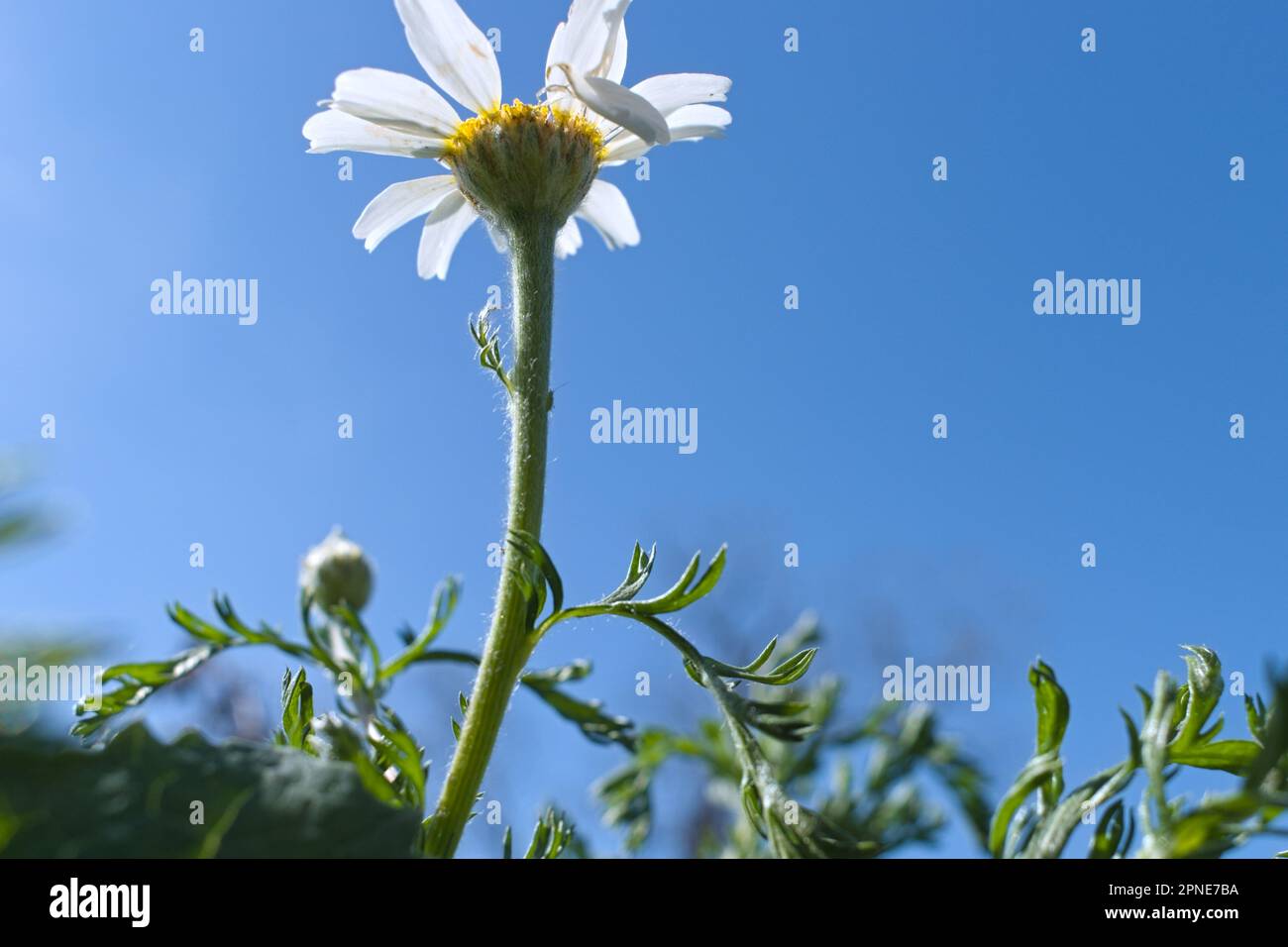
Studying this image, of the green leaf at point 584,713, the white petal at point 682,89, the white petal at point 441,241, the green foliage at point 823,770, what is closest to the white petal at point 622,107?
the white petal at point 682,89

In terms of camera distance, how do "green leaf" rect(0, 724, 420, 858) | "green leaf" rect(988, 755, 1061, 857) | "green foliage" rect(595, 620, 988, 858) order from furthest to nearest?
"green foliage" rect(595, 620, 988, 858) < "green leaf" rect(988, 755, 1061, 857) < "green leaf" rect(0, 724, 420, 858)

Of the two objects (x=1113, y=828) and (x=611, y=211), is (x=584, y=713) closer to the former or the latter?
(x=1113, y=828)

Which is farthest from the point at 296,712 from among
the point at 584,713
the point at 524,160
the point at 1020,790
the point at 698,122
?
the point at 698,122

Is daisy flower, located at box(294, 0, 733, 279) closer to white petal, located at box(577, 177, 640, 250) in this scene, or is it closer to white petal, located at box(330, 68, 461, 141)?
white petal, located at box(330, 68, 461, 141)

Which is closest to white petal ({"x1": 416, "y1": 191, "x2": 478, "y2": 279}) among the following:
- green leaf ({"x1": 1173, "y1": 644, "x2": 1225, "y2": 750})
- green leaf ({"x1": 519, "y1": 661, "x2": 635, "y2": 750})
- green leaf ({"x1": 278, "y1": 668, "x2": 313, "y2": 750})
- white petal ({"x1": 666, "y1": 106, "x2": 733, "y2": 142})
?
white petal ({"x1": 666, "y1": 106, "x2": 733, "y2": 142})

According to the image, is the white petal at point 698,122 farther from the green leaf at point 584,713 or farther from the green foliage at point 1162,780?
the green foliage at point 1162,780
